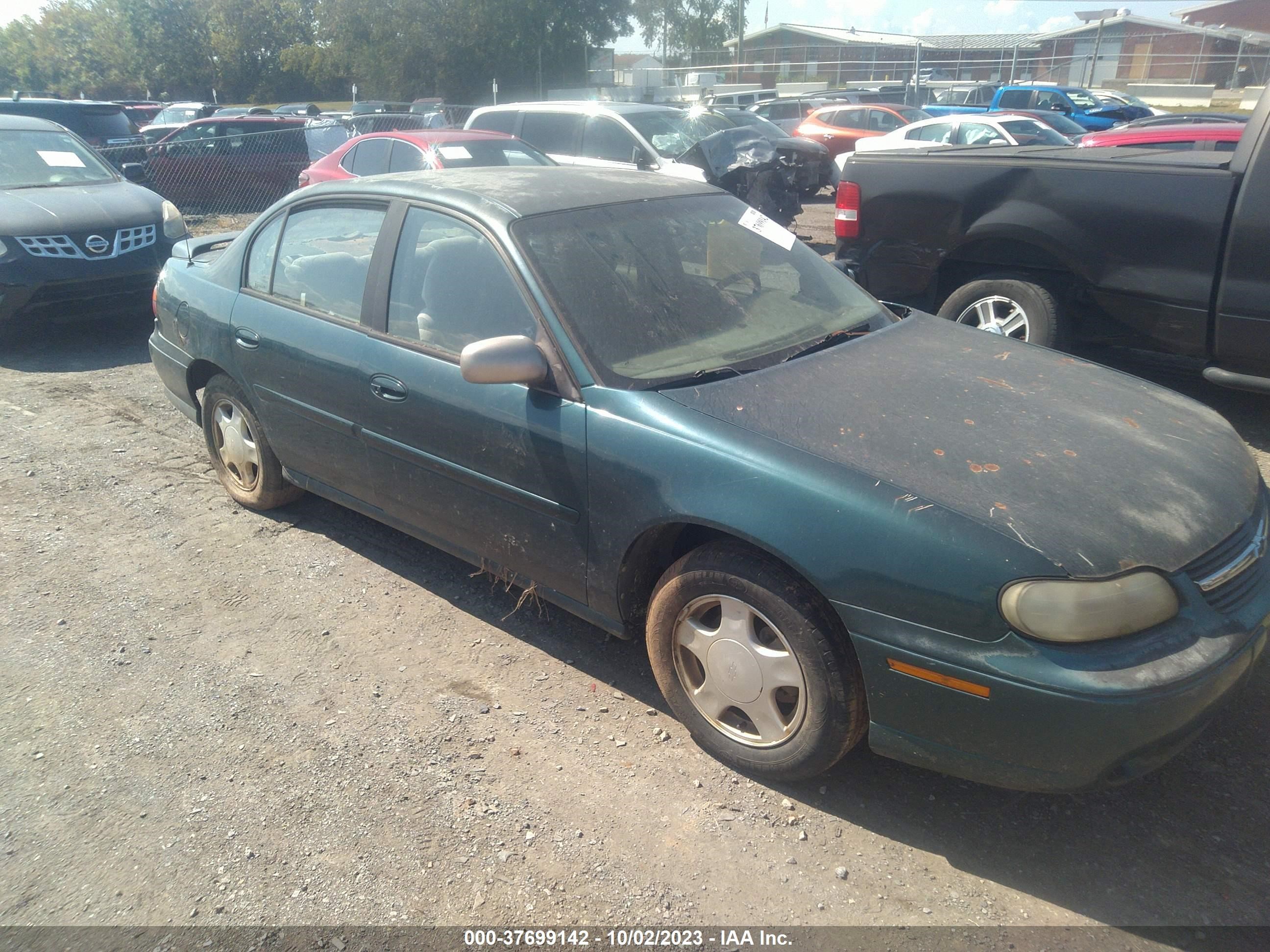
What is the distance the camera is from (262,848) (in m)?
2.67

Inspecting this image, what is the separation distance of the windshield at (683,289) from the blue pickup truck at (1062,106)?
20.4 m

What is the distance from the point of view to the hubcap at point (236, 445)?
459 cm

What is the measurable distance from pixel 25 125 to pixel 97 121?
7739 millimetres

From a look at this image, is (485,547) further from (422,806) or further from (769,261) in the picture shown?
(769,261)

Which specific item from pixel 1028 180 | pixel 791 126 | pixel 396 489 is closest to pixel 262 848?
pixel 396 489

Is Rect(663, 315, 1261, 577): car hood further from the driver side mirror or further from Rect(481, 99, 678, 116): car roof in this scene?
Rect(481, 99, 678, 116): car roof

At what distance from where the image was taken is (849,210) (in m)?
6.46

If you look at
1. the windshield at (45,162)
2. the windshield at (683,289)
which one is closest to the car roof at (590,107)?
the windshield at (45,162)

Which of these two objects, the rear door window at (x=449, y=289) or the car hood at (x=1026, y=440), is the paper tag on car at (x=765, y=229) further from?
the rear door window at (x=449, y=289)

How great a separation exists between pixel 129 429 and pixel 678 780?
4.68 m

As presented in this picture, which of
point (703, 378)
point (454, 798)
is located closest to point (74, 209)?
point (703, 378)

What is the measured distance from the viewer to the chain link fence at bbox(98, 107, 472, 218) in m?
14.9

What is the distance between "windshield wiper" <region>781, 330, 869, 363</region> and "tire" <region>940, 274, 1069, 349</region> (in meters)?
2.07

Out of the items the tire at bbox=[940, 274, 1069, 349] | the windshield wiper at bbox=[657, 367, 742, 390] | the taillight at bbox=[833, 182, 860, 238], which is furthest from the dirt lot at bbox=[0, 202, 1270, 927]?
the taillight at bbox=[833, 182, 860, 238]
